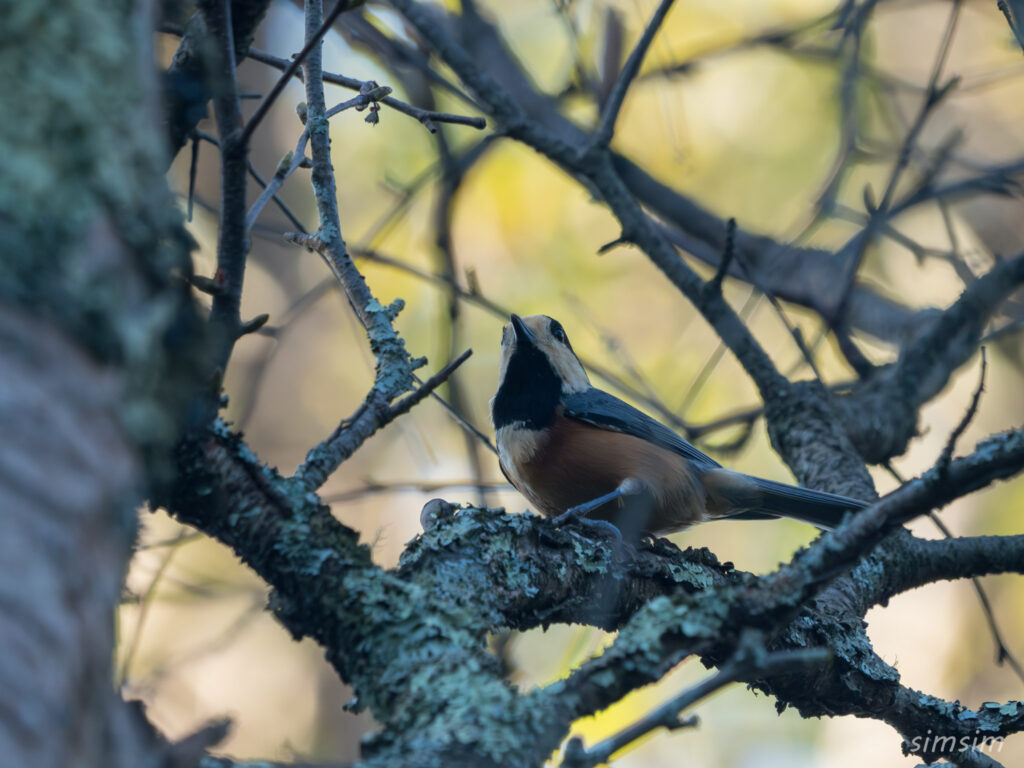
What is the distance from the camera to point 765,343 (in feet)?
25.3

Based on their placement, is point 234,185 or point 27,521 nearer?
point 27,521

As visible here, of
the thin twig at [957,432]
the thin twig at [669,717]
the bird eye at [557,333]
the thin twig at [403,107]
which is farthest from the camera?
the bird eye at [557,333]

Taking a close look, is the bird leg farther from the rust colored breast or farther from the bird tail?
the bird tail

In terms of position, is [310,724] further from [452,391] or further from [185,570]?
[452,391]

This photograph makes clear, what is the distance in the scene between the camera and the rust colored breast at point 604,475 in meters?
3.86

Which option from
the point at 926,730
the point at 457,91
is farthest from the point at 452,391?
the point at 926,730

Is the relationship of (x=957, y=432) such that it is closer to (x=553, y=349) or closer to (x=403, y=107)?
(x=403, y=107)

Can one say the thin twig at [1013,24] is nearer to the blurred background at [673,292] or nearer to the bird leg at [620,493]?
the bird leg at [620,493]

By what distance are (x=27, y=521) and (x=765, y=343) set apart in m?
7.21

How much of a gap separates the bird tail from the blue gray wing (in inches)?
12.6

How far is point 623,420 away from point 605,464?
0.39 metres

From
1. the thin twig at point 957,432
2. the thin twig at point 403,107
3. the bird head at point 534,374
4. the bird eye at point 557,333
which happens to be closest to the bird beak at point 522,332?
the bird head at point 534,374

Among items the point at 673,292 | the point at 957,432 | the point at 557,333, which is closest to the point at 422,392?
the point at 957,432

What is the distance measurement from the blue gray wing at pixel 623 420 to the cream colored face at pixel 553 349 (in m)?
0.12
